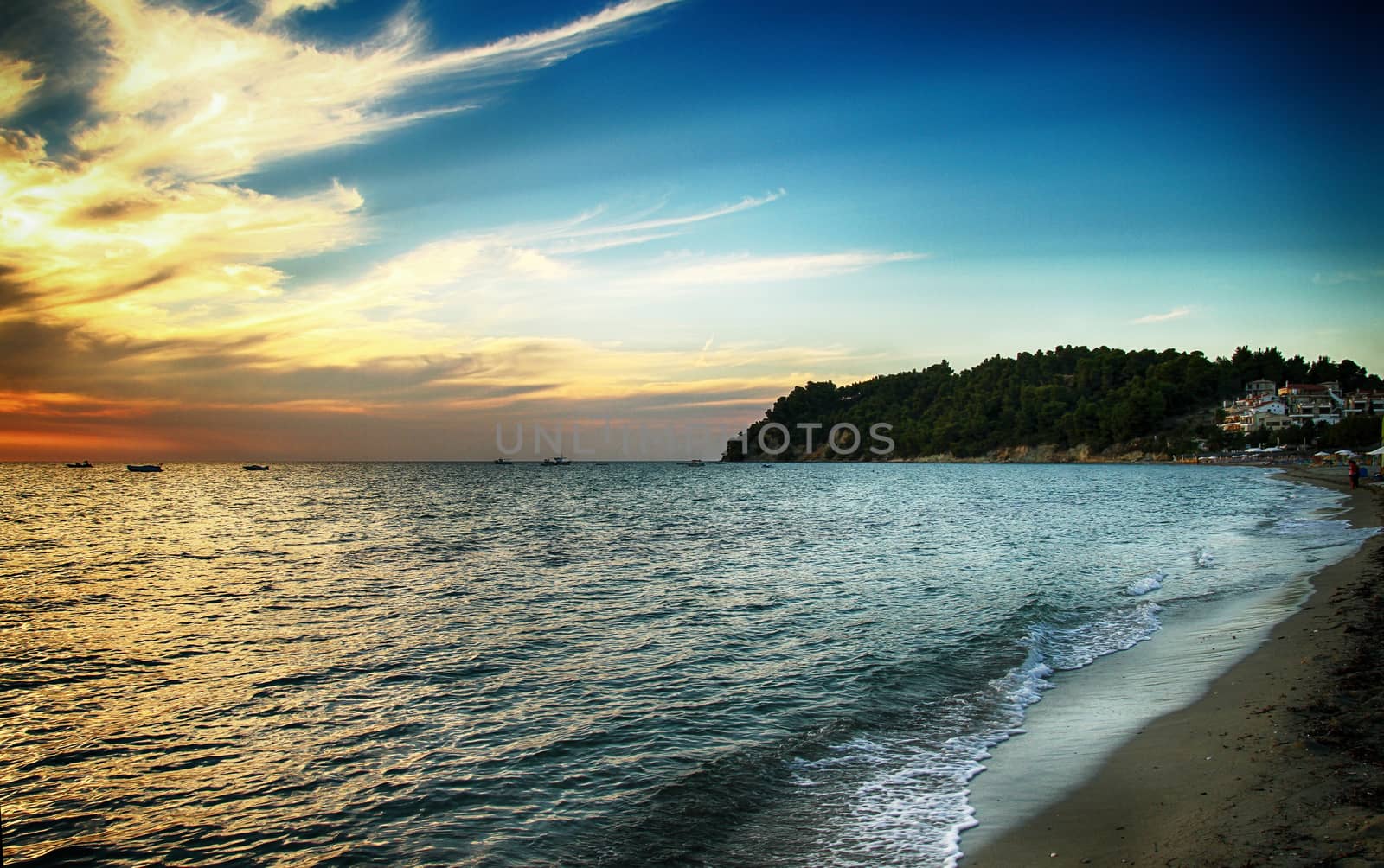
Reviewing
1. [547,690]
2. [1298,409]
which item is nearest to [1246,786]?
[547,690]

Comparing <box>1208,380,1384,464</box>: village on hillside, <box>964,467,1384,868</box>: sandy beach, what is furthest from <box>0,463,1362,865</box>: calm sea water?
<box>1208,380,1384,464</box>: village on hillside

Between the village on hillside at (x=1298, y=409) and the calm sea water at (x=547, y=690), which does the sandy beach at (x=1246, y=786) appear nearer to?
the calm sea water at (x=547, y=690)

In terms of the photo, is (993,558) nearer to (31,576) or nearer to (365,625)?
(365,625)

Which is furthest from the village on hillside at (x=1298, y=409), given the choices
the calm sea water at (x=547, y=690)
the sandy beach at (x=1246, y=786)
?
the sandy beach at (x=1246, y=786)

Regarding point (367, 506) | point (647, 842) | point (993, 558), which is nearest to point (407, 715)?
point (647, 842)

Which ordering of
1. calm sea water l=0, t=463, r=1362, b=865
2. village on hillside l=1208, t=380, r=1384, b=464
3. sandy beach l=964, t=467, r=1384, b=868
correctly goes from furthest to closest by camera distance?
village on hillside l=1208, t=380, r=1384, b=464 < calm sea water l=0, t=463, r=1362, b=865 < sandy beach l=964, t=467, r=1384, b=868

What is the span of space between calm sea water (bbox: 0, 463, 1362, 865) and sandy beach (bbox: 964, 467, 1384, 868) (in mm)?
1372

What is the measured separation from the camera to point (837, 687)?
14.0m

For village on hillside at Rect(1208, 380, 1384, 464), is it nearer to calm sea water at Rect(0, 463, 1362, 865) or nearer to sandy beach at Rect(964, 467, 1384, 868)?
calm sea water at Rect(0, 463, 1362, 865)

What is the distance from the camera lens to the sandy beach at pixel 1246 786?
682cm

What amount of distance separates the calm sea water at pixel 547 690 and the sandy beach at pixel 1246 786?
1.37 meters

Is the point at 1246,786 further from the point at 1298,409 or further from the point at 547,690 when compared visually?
the point at 1298,409

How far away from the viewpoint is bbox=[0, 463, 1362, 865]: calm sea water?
28.4ft

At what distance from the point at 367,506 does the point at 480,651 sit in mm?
59428
